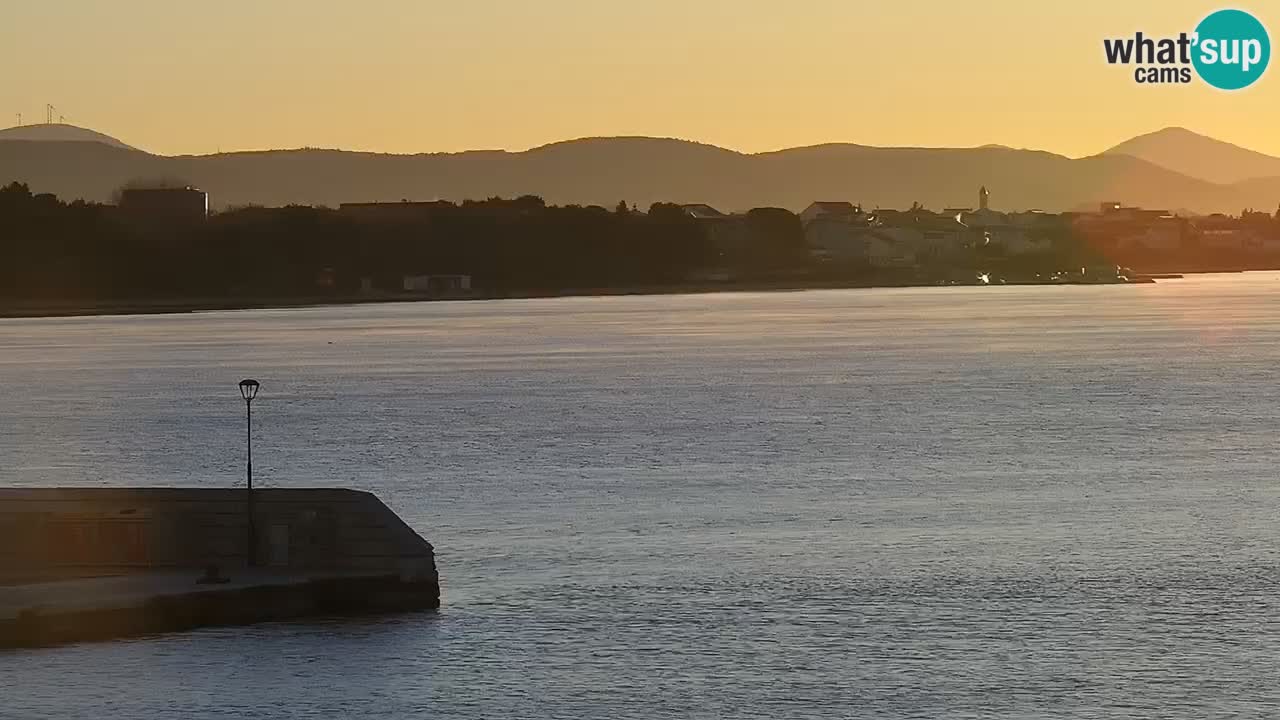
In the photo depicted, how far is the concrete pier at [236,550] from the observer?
4091 centimetres

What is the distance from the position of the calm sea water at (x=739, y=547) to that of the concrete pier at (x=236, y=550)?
776 millimetres

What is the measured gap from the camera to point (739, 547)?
5462 centimetres

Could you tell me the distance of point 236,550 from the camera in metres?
42.7

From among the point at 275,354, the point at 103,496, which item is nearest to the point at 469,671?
the point at 103,496

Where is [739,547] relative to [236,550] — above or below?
below

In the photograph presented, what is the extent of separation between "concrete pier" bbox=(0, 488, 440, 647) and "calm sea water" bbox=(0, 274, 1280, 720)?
30.6 inches

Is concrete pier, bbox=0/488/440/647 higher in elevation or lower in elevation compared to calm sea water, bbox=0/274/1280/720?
higher

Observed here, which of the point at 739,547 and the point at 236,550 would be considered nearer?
the point at 236,550

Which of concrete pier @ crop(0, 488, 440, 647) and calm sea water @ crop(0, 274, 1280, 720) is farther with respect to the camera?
concrete pier @ crop(0, 488, 440, 647)

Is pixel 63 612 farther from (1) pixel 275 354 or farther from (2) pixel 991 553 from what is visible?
(1) pixel 275 354

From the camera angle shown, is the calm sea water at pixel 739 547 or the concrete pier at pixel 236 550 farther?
the concrete pier at pixel 236 550

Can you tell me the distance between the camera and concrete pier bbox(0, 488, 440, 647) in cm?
4091

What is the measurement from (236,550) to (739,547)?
1573cm

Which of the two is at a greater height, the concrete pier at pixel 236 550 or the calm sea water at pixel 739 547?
the concrete pier at pixel 236 550
